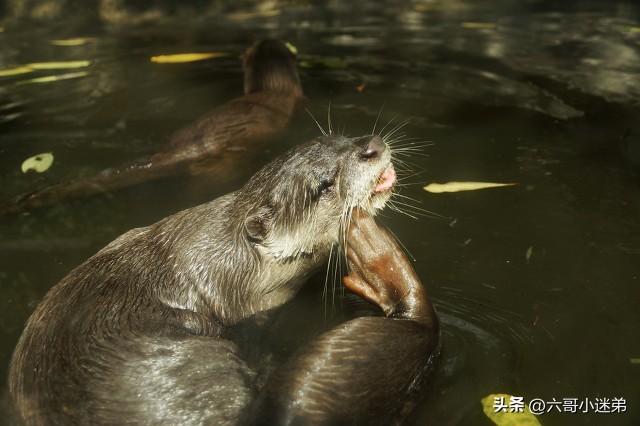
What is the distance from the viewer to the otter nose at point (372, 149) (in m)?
3.08

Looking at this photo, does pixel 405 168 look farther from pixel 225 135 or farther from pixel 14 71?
pixel 14 71

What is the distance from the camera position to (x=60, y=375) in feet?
7.83

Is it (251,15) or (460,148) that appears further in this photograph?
(251,15)

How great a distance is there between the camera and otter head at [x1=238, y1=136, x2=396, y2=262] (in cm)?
308

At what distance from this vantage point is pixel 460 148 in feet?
15.5

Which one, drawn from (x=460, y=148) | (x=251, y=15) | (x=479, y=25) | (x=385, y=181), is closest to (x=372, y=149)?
(x=385, y=181)

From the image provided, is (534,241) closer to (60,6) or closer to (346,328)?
(346,328)

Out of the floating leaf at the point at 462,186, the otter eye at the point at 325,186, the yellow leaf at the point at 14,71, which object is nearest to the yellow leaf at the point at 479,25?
the floating leaf at the point at 462,186

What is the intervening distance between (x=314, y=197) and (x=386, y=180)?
0.34 meters

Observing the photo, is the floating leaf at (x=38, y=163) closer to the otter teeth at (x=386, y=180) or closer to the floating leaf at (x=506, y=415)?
the otter teeth at (x=386, y=180)

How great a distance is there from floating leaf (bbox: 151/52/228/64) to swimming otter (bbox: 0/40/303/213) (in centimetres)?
127

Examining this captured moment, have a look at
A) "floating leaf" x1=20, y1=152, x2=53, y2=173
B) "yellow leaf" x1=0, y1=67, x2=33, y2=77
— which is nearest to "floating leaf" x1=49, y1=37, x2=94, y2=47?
"yellow leaf" x1=0, y1=67, x2=33, y2=77

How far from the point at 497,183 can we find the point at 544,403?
1.85 m

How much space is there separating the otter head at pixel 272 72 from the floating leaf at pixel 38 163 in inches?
65.2
